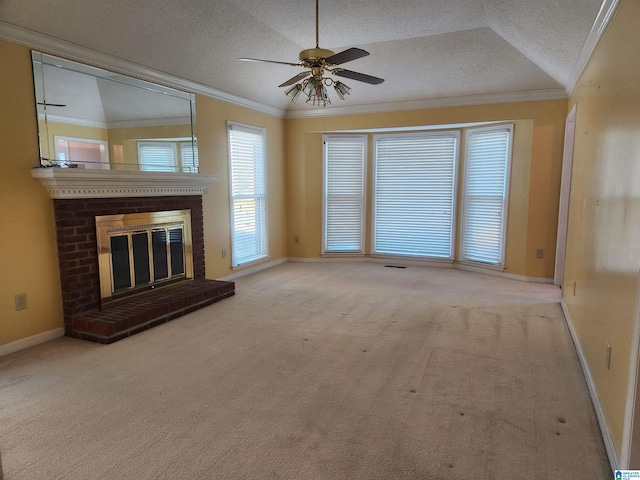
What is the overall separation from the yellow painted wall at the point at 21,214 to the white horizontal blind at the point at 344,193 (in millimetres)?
4250

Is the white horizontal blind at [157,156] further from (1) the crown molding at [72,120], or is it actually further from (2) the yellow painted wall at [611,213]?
(2) the yellow painted wall at [611,213]

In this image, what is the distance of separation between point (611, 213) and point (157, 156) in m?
4.11

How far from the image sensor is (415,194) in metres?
6.56

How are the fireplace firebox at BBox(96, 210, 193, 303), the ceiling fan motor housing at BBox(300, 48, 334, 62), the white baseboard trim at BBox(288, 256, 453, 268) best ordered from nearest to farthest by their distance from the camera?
the ceiling fan motor housing at BBox(300, 48, 334, 62) < the fireplace firebox at BBox(96, 210, 193, 303) < the white baseboard trim at BBox(288, 256, 453, 268)

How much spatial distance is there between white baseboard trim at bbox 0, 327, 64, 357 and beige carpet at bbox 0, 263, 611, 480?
83mm


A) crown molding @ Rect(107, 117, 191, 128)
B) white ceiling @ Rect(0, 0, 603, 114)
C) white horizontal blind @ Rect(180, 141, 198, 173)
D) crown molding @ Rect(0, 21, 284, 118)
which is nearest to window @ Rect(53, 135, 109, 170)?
crown molding @ Rect(107, 117, 191, 128)

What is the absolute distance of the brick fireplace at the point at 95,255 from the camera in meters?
3.45

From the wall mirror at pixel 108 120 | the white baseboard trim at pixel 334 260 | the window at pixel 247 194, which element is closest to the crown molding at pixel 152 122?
the wall mirror at pixel 108 120

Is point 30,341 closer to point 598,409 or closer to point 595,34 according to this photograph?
point 598,409

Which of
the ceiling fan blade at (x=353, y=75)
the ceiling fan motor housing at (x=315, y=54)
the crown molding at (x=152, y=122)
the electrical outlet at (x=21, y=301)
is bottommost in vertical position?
the electrical outlet at (x=21, y=301)

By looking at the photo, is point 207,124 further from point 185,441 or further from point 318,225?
point 185,441

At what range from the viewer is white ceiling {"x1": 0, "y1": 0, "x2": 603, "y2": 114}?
3307mm

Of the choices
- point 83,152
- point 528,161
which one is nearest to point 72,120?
point 83,152

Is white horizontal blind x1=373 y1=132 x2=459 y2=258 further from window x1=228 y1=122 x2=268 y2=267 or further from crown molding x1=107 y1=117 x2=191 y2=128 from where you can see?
crown molding x1=107 y1=117 x2=191 y2=128
